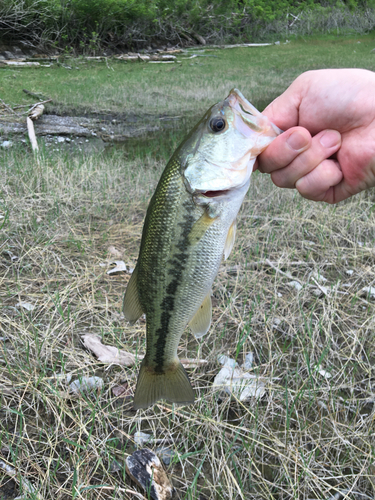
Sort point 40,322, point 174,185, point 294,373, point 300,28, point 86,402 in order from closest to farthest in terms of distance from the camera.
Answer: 1. point 174,185
2. point 86,402
3. point 294,373
4. point 40,322
5. point 300,28

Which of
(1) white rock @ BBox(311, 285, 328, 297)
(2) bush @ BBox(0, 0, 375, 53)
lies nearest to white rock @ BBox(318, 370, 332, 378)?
(1) white rock @ BBox(311, 285, 328, 297)

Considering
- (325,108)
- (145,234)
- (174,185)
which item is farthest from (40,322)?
(325,108)

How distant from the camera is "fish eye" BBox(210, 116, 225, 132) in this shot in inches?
64.6

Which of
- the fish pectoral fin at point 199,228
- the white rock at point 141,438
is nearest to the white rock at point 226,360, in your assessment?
the white rock at point 141,438

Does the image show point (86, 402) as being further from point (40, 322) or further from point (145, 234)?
point (145, 234)

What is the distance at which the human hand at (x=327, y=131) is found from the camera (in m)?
2.03

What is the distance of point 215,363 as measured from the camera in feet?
8.71

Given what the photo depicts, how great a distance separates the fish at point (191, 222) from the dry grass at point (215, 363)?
590 mm

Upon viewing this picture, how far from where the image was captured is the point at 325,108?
211 centimetres

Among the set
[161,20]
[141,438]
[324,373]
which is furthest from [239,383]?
[161,20]

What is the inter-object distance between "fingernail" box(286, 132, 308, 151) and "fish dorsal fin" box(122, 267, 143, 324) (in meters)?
1.02

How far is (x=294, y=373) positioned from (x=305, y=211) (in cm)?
255

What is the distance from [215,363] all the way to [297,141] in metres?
1.64

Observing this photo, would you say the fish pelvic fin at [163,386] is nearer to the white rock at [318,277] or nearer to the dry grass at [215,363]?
the dry grass at [215,363]
